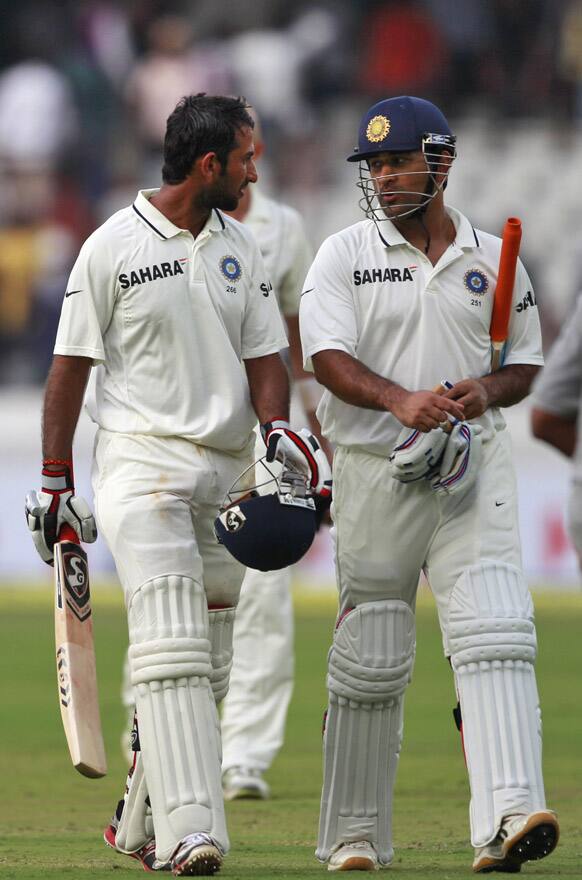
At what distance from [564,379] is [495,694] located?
2.86 feet

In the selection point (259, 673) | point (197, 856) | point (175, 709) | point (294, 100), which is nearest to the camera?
point (197, 856)

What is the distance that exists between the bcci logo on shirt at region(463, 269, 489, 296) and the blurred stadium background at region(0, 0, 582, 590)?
10802 millimetres

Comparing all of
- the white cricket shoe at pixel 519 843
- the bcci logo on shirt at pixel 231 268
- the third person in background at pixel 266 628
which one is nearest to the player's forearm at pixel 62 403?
the bcci logo on shirt at pixel 231 268

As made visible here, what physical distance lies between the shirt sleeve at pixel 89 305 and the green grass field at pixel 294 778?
142 centimetres

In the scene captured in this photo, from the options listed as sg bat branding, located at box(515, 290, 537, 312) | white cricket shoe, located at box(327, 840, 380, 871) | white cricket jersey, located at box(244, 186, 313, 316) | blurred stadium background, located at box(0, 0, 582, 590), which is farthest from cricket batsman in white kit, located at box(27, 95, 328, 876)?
blurred stadium background, located at box(0, 0, 582, 590)

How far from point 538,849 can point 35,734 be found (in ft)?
14.2

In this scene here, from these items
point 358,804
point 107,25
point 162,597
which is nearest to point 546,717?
point 358,804

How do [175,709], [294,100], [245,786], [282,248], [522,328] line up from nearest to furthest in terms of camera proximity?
[175,709], [522,328], [245,786], [282,248], [294,100]

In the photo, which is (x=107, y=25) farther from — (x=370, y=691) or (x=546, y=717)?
(x=370, y=691)

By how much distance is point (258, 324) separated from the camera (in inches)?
201

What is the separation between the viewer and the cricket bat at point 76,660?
15.4 feet

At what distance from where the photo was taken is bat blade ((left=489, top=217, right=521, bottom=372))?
4.99 meters

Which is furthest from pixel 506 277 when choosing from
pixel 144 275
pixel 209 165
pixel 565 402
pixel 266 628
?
pixel 266 628

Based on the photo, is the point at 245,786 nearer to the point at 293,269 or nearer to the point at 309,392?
the point at 309,392
